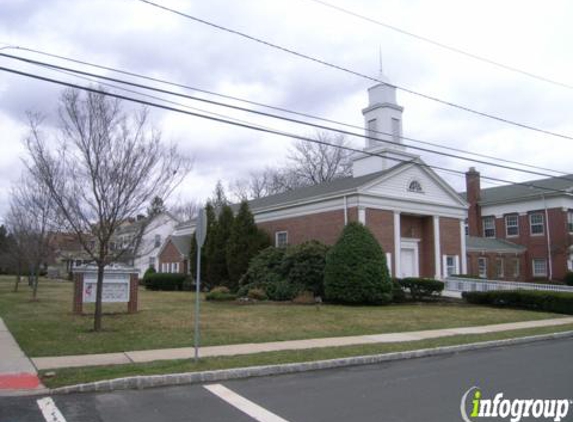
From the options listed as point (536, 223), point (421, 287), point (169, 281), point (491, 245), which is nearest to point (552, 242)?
point (536, 223)

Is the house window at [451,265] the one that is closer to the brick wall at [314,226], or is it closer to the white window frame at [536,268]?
the brick wall at [314,226]

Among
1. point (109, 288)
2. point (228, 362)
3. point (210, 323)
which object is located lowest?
point (228, 362)

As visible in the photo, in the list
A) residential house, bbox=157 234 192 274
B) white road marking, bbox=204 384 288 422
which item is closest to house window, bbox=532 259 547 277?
residential house, bbox=157 234 192 274

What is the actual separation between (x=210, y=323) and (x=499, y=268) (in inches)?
1273

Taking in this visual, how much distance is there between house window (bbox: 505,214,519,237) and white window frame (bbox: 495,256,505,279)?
13.7ft

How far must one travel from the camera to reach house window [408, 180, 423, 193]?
30.4 m

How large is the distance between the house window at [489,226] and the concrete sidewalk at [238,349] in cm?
3241

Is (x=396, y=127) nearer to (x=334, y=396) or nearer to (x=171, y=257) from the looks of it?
(x=171, y=257)

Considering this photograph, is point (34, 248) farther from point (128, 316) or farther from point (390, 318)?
point (390, 318)

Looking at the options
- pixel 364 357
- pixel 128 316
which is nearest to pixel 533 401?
pixel 364 357

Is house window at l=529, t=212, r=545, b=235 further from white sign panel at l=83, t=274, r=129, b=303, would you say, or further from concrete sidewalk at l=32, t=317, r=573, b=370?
white sign panel at l=83, t=274, r=129, b=303

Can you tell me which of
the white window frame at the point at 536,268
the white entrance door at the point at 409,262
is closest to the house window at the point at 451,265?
the white entrance door at the point at 409,262

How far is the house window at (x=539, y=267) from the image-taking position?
139 ft

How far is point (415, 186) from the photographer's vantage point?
30766mm
